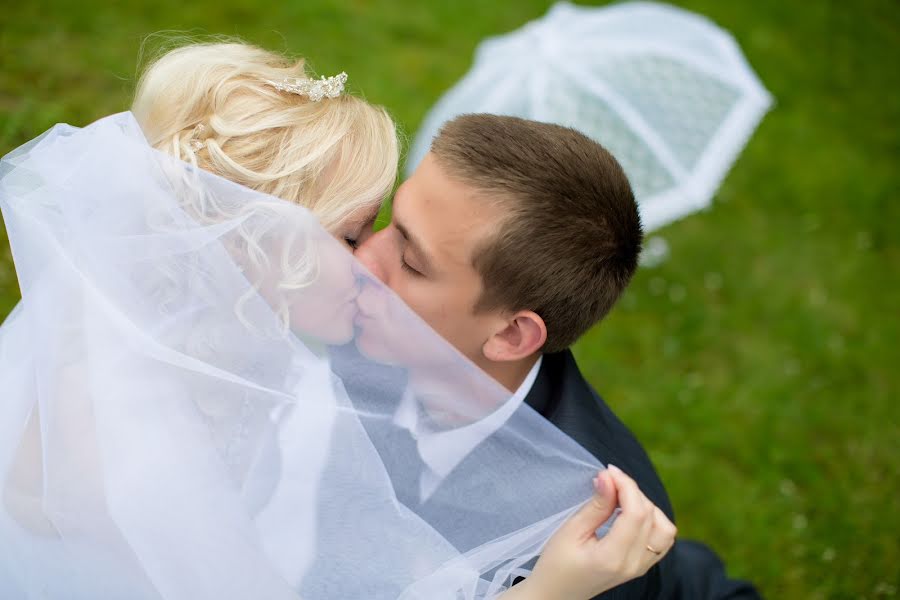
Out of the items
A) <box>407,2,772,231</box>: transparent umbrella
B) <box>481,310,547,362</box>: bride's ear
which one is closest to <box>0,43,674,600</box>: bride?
<box>481,310,547,362</box>: bride's ear

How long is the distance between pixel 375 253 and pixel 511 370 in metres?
0.67

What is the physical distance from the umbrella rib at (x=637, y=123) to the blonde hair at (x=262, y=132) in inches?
95.5

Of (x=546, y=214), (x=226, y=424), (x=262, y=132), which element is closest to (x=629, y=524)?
(x=546, y=214)

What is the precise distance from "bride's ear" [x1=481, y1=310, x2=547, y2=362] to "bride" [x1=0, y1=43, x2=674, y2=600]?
17.7 inches

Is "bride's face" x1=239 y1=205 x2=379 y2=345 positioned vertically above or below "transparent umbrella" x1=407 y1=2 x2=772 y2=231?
above

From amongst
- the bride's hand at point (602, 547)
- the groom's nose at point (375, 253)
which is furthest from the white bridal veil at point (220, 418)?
the groom's nose at point (375, 253)

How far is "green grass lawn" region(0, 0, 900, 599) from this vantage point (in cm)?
454

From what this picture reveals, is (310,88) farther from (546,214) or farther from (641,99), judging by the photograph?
(641,99)

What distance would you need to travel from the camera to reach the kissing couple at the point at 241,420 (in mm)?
2104

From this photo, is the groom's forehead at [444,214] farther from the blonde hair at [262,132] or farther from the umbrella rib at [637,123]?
the umbrella rib at [637,123]

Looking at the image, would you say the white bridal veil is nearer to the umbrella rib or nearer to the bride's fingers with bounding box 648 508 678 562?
the bride's fingers with bounding box 648 508 678 562

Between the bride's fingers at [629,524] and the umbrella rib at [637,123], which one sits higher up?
the bride's fingers at [629,524]

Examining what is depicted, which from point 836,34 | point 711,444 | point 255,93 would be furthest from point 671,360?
point 836,34

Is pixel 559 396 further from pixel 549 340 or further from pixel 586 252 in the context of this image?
pixel 586 252
